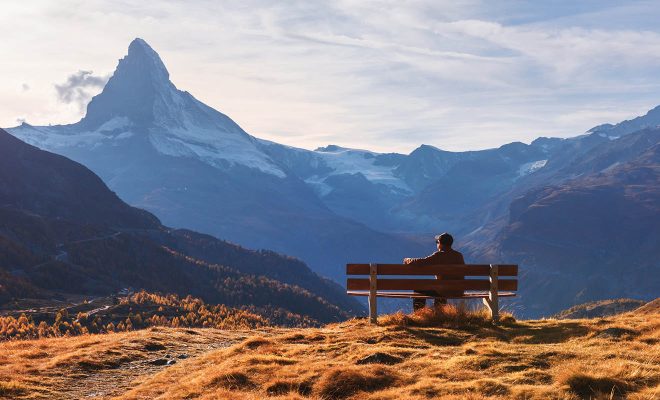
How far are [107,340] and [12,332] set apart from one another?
2628cm

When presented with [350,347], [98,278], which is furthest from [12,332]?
[98,278]

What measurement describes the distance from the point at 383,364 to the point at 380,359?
265mm

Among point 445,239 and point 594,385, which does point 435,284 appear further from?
point 594,385

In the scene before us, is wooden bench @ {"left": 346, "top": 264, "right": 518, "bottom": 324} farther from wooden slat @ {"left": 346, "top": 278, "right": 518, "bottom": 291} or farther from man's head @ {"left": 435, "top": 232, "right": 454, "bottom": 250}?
man's head @ {"left": 435, "top": 232, "right": 454, "bottom": 250}

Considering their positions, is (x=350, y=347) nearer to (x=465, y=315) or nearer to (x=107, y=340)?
(x=465, y=315)

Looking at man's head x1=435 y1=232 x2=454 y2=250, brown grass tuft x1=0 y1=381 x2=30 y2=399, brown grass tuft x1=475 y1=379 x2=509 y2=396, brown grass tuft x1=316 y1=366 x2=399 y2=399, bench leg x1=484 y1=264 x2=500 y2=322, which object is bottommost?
brown grass tuft x1=0 y1=381 x2=30 y2=399

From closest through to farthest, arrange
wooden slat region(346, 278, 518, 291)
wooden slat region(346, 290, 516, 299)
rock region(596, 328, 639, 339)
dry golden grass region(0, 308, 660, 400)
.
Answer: dry golden grass region(0, 308, 660, 400) → rock region(596, 328, 639, 339) → wooden slat region(346, 278, 518, 291) → wooden slat region(346, 290, 516, 299)

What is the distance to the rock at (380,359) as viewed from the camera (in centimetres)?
1441

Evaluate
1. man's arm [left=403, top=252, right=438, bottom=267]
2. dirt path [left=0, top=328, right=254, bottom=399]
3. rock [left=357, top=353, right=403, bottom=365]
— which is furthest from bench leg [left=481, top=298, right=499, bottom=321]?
dirt path [left=0, top=328, right=254, bottom=399]

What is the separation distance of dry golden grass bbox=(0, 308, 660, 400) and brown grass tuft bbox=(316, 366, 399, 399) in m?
0.02

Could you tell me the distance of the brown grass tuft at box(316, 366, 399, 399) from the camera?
12422 mm

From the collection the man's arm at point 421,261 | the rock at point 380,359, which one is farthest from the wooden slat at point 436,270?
the rock at point 380,359

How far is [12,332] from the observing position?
143ft

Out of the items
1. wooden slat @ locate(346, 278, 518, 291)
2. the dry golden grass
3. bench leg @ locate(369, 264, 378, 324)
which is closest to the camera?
the dry golden grass
